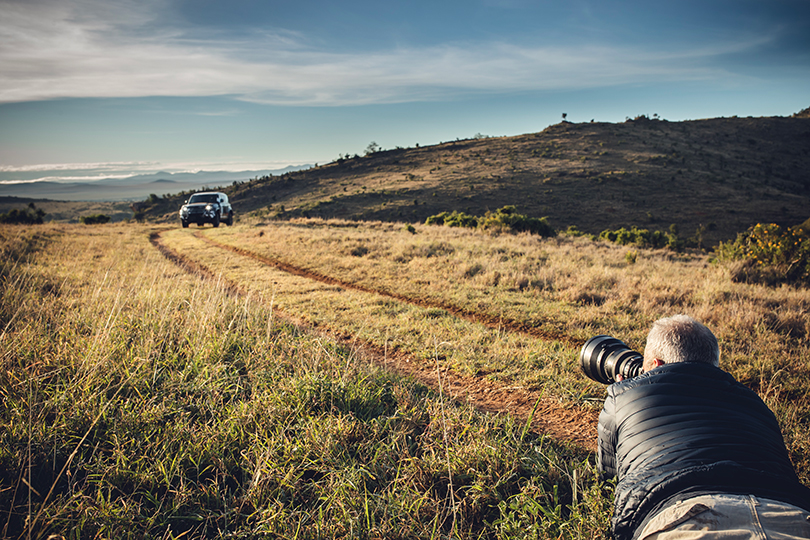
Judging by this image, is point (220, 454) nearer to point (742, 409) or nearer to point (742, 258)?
point (742, 409)

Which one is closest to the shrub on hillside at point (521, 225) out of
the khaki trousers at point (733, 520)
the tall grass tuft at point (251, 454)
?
the tall grass tuft at point (251, 454)

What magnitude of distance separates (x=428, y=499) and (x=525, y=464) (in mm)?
814

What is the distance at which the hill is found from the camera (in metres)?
39.9

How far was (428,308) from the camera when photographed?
7312mm

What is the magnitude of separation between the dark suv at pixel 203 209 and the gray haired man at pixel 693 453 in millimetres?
24483

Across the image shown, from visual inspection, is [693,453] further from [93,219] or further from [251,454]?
[93,219]

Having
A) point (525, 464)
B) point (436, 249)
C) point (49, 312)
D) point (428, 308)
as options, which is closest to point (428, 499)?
point (525, 464)

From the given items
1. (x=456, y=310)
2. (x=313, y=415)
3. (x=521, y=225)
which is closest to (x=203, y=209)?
(x=521, y=225)

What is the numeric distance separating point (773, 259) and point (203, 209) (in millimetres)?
24960

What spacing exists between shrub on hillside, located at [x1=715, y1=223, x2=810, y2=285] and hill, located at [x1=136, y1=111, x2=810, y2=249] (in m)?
25.4

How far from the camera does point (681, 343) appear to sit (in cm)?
225

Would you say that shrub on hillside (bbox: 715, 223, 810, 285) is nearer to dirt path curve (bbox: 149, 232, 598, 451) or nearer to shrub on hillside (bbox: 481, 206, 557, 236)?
dirt path curve (bbox: 149, 232, 598, 451)

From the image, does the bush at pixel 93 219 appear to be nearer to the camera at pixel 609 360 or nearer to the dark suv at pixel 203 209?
the dark suv at pixel 203 209

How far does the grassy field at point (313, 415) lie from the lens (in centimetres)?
244
